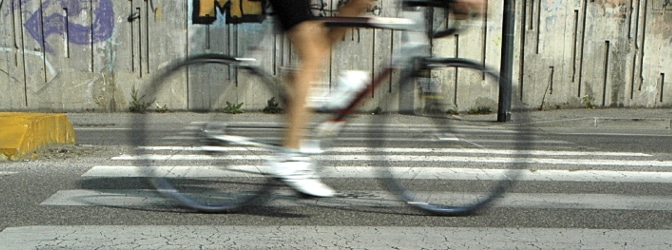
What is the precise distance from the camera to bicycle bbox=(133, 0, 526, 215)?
3.56 metres

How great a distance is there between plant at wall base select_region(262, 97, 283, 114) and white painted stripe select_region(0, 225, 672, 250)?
0.62 metres

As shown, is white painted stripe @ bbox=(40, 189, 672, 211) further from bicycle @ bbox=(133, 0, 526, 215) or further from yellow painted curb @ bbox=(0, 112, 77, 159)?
yellow painted curb @ bbox=(0, 112, 77, 159)

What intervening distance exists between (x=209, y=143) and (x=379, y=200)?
1.11 meters

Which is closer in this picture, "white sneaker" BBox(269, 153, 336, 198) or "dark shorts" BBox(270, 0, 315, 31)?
"dark shorts" BBox(270, 0, 315, 31)

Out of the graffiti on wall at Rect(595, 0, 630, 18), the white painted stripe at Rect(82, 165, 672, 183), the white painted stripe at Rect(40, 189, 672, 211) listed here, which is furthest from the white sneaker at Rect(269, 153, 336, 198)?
the graffiti on wall at Rect(595, 0, 630, 18)

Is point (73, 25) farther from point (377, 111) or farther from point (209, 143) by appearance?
point (377, 111)

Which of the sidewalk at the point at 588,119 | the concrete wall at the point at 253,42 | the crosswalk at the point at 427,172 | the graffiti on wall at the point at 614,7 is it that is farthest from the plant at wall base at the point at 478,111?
the graffiti on wall at the point at 614,7

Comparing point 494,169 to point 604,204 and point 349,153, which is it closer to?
point 604,204

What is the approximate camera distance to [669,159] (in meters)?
6.37

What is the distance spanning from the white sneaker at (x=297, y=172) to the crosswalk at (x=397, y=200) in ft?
0.41

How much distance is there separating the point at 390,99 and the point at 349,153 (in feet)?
8.90

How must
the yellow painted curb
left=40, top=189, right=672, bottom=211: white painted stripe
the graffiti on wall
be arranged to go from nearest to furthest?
left=40, top=189, right=672, bottom=211: white painted stripe < the yellow painted curb < the graffiti on wall

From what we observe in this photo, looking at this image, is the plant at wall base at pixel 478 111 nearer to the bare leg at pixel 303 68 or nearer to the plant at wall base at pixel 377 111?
the plant at wall base at pixel 377 111

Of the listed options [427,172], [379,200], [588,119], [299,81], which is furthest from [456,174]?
[588,119]
